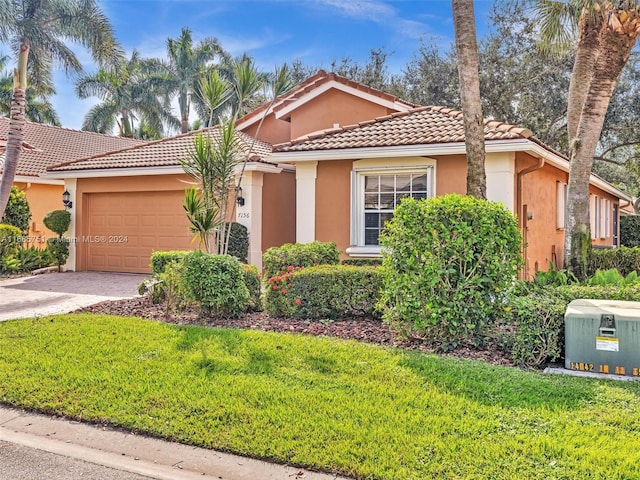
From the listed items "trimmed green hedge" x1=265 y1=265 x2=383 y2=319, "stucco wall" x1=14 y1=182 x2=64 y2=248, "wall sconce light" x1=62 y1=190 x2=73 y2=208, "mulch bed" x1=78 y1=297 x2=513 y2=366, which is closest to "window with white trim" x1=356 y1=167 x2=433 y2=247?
"trimmed green hedge" x1=265 y1=265 x2=383 y2=319

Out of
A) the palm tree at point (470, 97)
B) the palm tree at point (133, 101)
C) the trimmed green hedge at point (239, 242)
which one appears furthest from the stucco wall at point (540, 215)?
the palm tree at point (133, 101)

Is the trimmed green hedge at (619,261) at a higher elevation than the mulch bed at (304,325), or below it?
higher

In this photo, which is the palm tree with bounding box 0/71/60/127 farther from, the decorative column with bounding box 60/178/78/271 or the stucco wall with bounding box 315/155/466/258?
the stucco wall with bounding box 315/155/466/258

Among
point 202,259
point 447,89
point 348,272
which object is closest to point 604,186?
point 447,89

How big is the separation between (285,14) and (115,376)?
43.9ft

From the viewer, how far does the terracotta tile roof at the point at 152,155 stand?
52.1 feet

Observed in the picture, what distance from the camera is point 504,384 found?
5.29 m

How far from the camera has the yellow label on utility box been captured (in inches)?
223

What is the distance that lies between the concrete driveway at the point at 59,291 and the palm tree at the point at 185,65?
1028 inches

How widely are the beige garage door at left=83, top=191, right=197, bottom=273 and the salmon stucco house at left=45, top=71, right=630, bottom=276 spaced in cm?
3

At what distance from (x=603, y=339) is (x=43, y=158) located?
21855 mm

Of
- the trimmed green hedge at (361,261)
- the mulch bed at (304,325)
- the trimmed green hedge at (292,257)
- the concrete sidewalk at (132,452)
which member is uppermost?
the trimmed green hedge at (292,257)

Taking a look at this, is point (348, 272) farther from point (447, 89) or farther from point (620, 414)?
point (447, 89)

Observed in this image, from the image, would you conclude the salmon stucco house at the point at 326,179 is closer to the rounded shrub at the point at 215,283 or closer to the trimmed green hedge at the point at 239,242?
the trimmed green hedge at the point at 239,242
